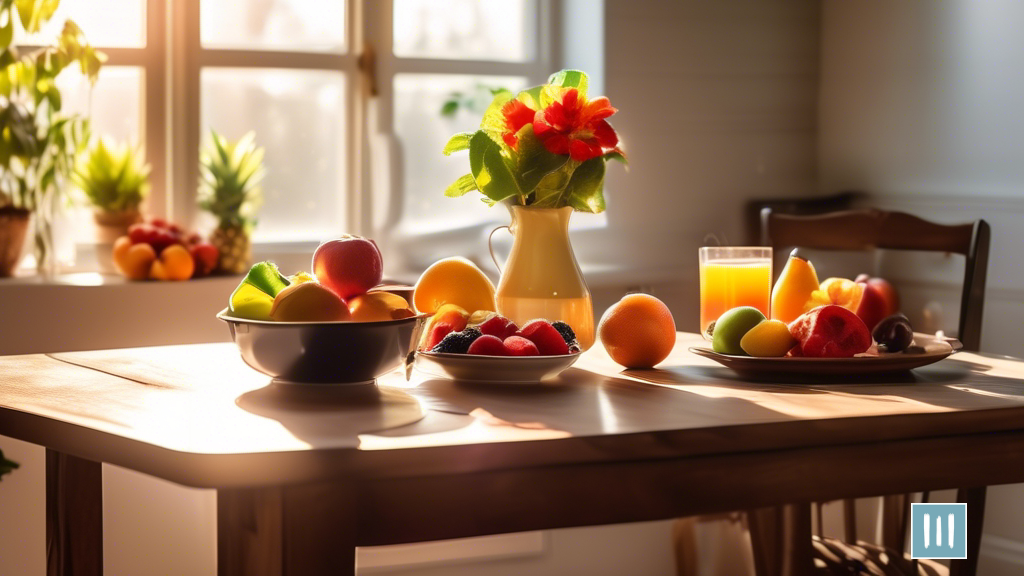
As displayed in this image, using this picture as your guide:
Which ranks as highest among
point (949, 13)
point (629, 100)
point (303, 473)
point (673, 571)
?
point (949, 13)

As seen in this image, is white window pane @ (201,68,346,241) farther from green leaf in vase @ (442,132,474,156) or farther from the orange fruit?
the orange fruit

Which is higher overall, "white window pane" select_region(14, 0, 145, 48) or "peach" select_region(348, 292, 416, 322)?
"white window pane" select_region(14, 0, 145, 48)

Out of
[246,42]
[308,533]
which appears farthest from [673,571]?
[308,533]

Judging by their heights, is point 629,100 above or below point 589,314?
above

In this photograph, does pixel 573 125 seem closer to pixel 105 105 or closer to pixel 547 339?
pixel 547 339

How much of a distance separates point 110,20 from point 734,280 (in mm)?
1927

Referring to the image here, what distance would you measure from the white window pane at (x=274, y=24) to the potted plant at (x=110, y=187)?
0.40m

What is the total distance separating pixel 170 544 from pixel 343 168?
114 centimetres

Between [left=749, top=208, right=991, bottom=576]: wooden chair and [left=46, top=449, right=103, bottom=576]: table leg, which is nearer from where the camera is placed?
[left=46, top=449, right=103, bottom=576]: table leg

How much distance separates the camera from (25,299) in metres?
2.34

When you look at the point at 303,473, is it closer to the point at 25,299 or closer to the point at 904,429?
the point at 904,429

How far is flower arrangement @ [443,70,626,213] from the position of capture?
1279mm

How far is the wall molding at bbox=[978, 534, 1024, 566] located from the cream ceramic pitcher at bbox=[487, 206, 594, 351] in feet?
5.46

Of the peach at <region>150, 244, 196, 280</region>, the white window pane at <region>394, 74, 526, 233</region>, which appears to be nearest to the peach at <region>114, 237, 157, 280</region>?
the peach at <region>150, 244, 196, 280</region>
